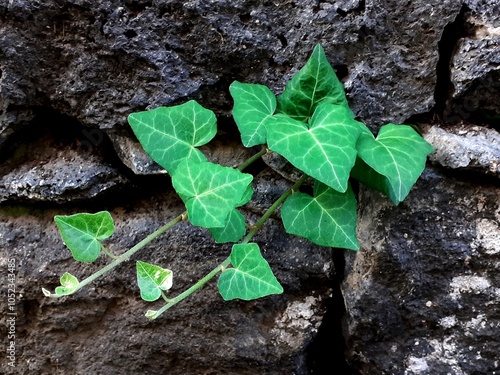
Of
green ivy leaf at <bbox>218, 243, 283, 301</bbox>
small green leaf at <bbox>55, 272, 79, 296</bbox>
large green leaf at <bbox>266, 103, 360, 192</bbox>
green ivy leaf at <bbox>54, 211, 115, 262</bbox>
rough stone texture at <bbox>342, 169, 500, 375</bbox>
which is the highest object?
large green leaf at <bbox>266, 103, 360, 192</bbox>

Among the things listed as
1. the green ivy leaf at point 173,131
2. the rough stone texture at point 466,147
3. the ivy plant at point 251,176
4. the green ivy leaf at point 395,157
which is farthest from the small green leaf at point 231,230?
the rough stone texture at point 466,147

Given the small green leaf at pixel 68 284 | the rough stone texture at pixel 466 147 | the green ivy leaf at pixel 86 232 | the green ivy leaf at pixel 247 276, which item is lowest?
the green ivy leaf at pixel 247 276

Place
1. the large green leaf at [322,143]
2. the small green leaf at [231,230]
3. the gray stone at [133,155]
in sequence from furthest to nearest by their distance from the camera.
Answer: the gray stone at [133,155]
the small green leaf at [231,230]
the large green leaf at [322,143]

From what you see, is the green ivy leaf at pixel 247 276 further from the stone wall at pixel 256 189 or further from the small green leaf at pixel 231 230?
the stone wall at pixel 256 189

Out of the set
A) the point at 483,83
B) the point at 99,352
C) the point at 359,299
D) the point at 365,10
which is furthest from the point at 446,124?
the point at 99,352

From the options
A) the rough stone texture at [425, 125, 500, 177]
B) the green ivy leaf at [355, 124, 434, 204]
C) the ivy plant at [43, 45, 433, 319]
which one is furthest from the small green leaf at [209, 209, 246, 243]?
the rough stone texture at [425, 125, 500, 177]

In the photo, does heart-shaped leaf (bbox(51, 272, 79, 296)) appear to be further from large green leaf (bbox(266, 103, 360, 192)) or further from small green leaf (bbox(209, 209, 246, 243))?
large green leaf (bbox(266, 103, 360, 192))
